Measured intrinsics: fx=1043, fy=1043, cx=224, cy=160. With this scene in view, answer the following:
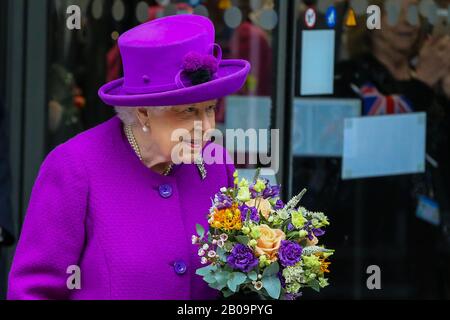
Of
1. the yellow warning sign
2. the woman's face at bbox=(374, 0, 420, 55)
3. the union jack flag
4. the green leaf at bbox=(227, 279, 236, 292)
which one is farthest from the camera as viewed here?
the woman's face at bbox=(374, 0, 420, 55)

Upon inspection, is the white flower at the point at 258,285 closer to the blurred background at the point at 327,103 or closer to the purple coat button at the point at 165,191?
the purple coat button at the point at 165,191

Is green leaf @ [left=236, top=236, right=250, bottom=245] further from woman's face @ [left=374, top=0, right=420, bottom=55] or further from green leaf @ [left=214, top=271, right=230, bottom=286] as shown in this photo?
woman's face @ [left=374, top=0, right=420, bottom=55]

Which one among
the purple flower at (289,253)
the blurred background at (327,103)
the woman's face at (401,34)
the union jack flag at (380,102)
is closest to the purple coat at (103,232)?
the purple flower at (289,253)

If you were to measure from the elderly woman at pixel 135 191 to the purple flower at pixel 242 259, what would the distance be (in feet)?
0.82

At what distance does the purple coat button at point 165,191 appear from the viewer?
2.86 meters

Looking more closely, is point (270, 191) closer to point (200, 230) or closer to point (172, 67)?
point (200, 230)

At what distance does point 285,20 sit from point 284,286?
219cm

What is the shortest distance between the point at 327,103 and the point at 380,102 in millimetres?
335

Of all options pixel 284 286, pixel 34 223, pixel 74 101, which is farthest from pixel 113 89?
pixel 74 101

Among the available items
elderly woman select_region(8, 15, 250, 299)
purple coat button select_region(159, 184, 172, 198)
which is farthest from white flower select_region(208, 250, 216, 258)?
purple coat button select_region(159, 184, 172, 198)

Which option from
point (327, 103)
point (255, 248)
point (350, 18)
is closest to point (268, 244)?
point (255, 248)

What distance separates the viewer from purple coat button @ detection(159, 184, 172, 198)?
286 centimetres
